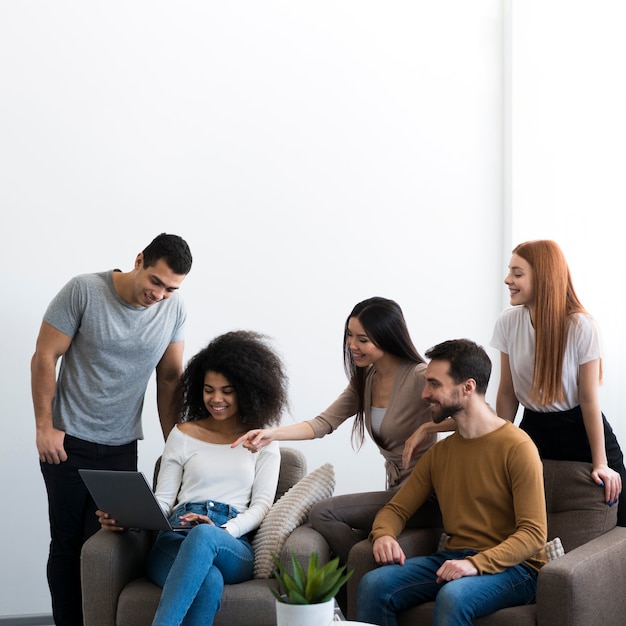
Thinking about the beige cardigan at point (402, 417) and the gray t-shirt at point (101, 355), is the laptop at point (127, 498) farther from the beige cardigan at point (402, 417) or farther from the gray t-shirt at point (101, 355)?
the beige cardigan at point (402, 417)

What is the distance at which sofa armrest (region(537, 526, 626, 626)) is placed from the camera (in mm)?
2471

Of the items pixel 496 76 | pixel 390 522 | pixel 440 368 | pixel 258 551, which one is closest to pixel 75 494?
pixel 258 551

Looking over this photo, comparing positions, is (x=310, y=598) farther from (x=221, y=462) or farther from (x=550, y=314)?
(x=550, y=314)

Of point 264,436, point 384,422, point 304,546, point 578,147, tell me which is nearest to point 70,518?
point 264,436

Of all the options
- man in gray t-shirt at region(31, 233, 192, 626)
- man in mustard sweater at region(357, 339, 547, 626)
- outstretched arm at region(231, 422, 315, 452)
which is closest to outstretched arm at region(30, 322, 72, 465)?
man in gray t-shirt at region(31, 233, 192, 626)

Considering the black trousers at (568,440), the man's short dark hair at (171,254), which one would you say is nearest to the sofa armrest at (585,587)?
the black trousers at (568,440)

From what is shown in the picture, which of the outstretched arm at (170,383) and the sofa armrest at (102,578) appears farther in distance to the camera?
the outstretched arm at (170,383)

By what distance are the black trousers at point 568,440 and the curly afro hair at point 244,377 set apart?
926 mm

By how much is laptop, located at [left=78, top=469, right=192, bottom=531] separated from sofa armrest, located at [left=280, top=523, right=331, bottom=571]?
34 cm

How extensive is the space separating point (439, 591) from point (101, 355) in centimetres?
143

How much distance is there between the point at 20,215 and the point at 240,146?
1041 mm

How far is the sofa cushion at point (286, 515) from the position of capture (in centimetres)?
293

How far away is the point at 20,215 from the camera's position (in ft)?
12.9

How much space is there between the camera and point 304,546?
282 cm
